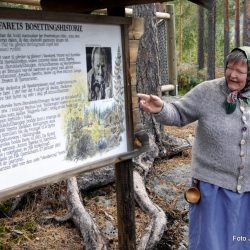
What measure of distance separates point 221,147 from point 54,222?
189 cm

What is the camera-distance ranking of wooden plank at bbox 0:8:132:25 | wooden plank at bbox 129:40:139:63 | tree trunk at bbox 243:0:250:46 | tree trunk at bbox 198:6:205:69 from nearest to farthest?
1. wooden plank at bbox 0:8:132:25
2. wooden plank at bbox 129:40:139:63
3. tree trunk at bbox 243:0:250:46
4. tree trunk at bbox 198:6:205:69

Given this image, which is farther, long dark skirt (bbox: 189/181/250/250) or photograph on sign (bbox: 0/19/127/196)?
long dark skirt (bbox: 189/181/250/250)

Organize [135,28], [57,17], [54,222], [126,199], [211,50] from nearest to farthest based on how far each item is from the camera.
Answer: [57,17] → [135,28] → [126,199] → [54,222] → [211,50]

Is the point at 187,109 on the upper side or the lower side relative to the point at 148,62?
lower

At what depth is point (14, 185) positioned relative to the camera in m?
2.16

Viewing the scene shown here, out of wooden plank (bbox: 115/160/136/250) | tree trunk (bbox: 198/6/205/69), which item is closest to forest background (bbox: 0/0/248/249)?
tree trunk (bbox: 198/6/205/69)

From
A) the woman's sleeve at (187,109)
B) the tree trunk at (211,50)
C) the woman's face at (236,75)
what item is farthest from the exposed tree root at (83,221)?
the tree trunk at (211,50)

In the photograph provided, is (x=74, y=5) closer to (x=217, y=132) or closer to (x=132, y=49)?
(x=132, y=49)

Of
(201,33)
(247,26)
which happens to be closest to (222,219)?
(247,26)

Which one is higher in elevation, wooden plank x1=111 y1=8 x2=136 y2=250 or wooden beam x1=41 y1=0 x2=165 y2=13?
wooden beam x1=41 y1=0 x2=165 y2=13

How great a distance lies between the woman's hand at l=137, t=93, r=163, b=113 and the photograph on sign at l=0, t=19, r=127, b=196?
5.4 inches

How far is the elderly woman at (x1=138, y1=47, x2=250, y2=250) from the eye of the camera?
111 inches

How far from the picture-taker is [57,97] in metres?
2.34

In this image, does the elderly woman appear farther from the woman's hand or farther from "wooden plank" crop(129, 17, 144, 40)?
"wooden plank" crop(129, 17, 144, 40)
